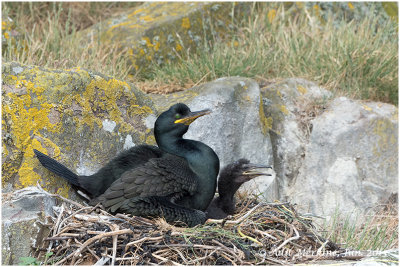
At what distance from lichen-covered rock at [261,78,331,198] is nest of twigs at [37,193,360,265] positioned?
7.23 feet

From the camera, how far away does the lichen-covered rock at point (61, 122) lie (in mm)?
4867

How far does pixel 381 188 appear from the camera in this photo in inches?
265

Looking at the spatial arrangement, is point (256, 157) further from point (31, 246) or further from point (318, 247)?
point (31, 246)

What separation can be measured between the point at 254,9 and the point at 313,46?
1337 millimetres

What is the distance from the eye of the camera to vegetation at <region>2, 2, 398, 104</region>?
22.9 ft

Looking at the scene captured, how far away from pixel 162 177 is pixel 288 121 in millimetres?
2583

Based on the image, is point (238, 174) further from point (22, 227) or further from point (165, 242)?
point (22, 227)

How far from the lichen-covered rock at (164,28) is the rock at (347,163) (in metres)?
2.02

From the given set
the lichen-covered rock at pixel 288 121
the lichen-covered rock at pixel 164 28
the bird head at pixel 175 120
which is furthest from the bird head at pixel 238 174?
the lichen-covered rock at pixel 164 28

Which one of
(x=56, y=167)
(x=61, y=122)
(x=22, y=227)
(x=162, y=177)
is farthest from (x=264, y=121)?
(x=22, y=227)

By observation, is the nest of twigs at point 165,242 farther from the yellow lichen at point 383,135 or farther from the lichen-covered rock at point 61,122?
the yellow lichen at point 383,135

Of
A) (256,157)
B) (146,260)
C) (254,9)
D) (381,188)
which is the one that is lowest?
(381,188)

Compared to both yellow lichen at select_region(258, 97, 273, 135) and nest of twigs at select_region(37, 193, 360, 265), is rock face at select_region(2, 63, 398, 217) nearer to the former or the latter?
yellow lichen at select_region(258, 97, 273, 135)

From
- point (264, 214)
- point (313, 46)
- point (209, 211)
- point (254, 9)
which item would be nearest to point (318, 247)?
point (264, 214)
